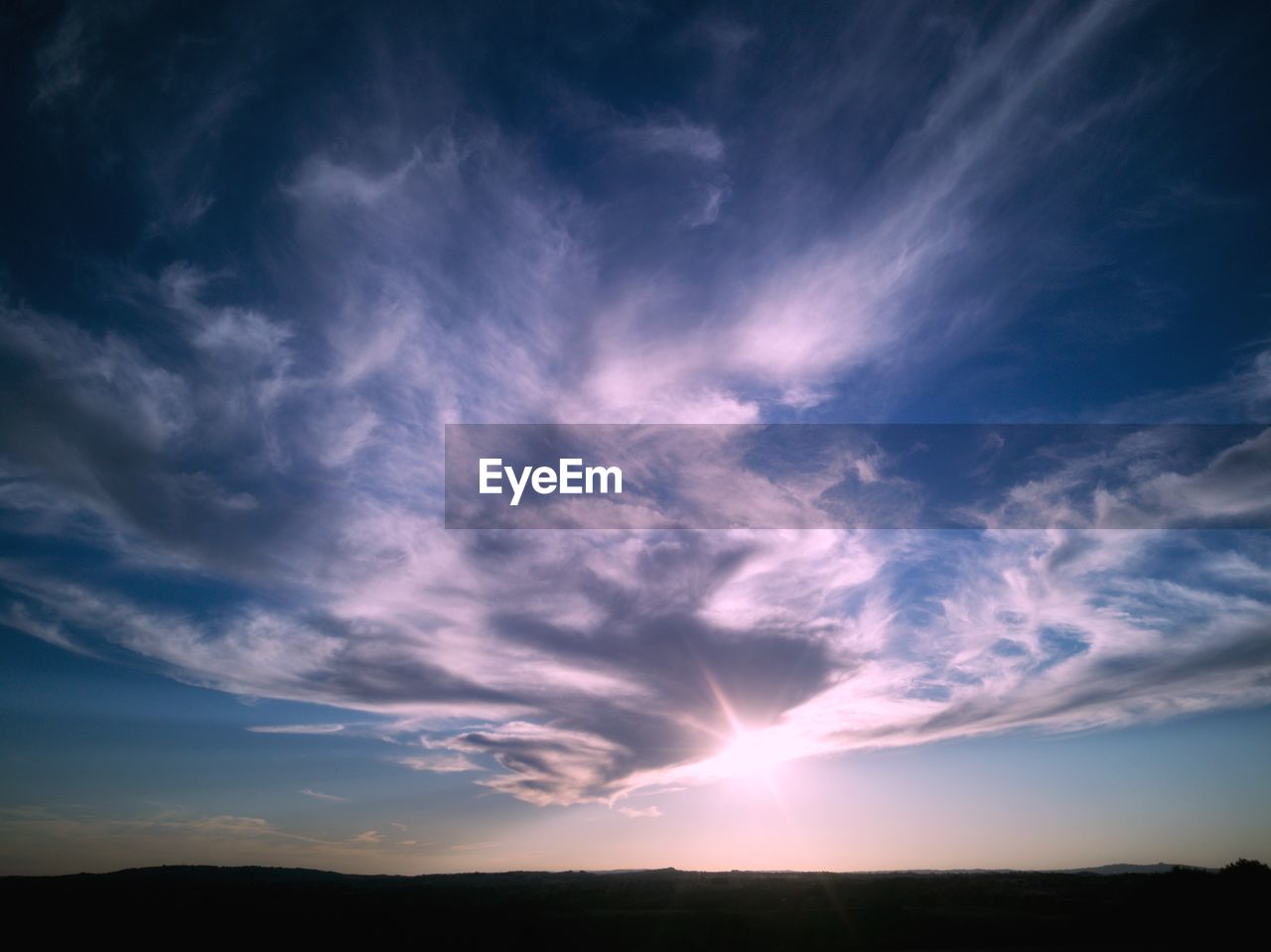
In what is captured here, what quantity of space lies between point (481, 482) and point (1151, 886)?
9491 centimetres

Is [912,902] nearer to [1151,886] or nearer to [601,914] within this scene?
[1151,886]

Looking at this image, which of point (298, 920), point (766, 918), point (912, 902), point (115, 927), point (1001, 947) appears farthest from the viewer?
point (912, 902)

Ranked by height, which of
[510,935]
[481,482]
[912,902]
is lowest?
[912,902]

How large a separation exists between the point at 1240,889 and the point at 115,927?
12504cm

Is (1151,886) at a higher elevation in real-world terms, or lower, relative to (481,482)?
lower

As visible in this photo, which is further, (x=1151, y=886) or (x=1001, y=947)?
(x=1151, y=886)

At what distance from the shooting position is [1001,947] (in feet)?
169

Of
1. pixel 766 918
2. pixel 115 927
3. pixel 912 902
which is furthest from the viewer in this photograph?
pixel 912 902

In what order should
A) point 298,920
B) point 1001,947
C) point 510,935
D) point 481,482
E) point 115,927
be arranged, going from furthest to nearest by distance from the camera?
point 298,920, point 115,927, point 510,935, point 1001,947, point 481,482

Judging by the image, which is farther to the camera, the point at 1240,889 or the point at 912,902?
the point at 912,902

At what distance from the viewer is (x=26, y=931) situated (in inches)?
2785

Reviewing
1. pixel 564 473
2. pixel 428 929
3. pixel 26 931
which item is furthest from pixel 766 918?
pixel 26 931

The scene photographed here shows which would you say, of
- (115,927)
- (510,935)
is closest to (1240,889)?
(510,935)

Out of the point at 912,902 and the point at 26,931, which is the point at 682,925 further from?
the point at 26,931
